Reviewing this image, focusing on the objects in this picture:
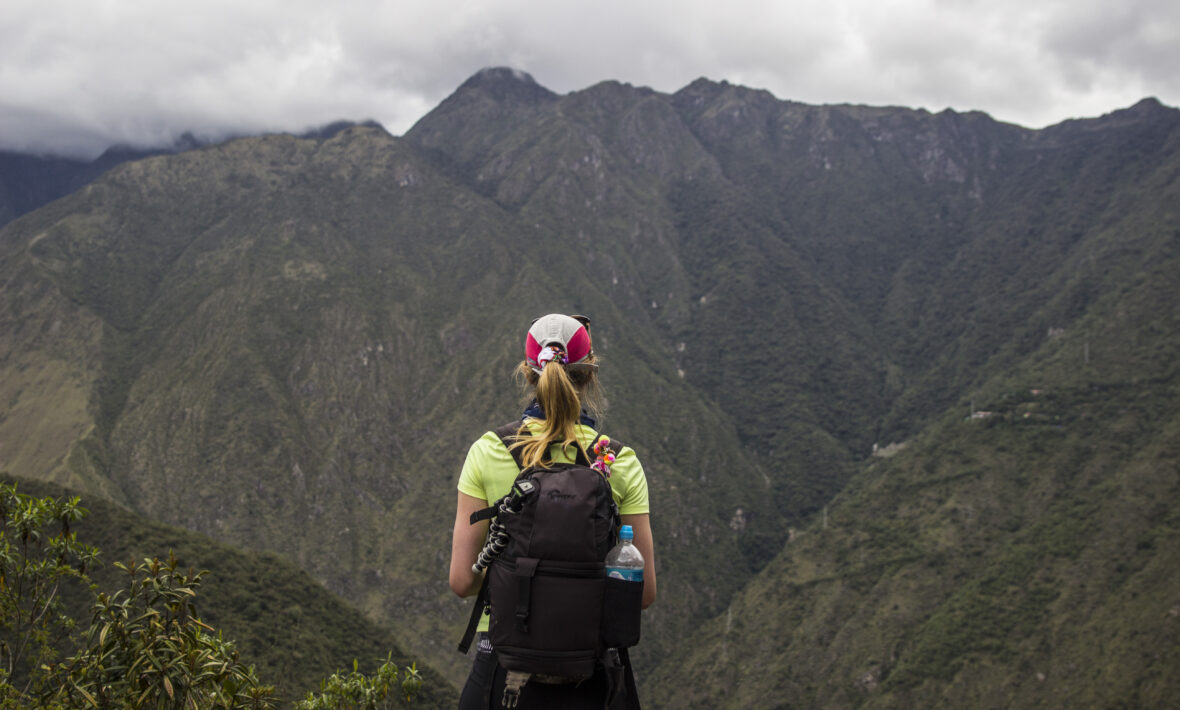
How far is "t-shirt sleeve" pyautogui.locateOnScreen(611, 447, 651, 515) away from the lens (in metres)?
4.71

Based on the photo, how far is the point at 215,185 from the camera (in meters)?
170

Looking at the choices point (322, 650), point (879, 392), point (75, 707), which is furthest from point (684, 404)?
point (75, 707)

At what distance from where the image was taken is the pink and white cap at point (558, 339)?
194 inches

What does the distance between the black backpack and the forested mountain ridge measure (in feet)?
272

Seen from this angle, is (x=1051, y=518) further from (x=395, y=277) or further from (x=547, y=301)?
(x=395, y=277)

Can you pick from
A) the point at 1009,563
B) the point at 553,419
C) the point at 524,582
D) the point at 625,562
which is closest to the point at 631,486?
the point at 625,562

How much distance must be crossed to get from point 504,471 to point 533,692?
4.12 feet

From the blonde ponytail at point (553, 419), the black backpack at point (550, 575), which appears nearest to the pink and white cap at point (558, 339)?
the blonde ponytail at point (553, 419)

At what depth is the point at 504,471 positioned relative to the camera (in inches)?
180

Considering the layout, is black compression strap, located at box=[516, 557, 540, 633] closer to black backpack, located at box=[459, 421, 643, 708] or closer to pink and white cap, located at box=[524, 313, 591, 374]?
black backpack, located at box=[459, 421, 643, 708]

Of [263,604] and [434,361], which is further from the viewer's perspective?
[434,361]

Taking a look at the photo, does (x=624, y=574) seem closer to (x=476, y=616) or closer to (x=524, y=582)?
(x=524, y=582)

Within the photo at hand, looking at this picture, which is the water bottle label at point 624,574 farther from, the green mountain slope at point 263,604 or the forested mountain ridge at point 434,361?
the forested mountain ridge at point 434,361

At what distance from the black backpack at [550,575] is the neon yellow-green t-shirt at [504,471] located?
0.21 metres
